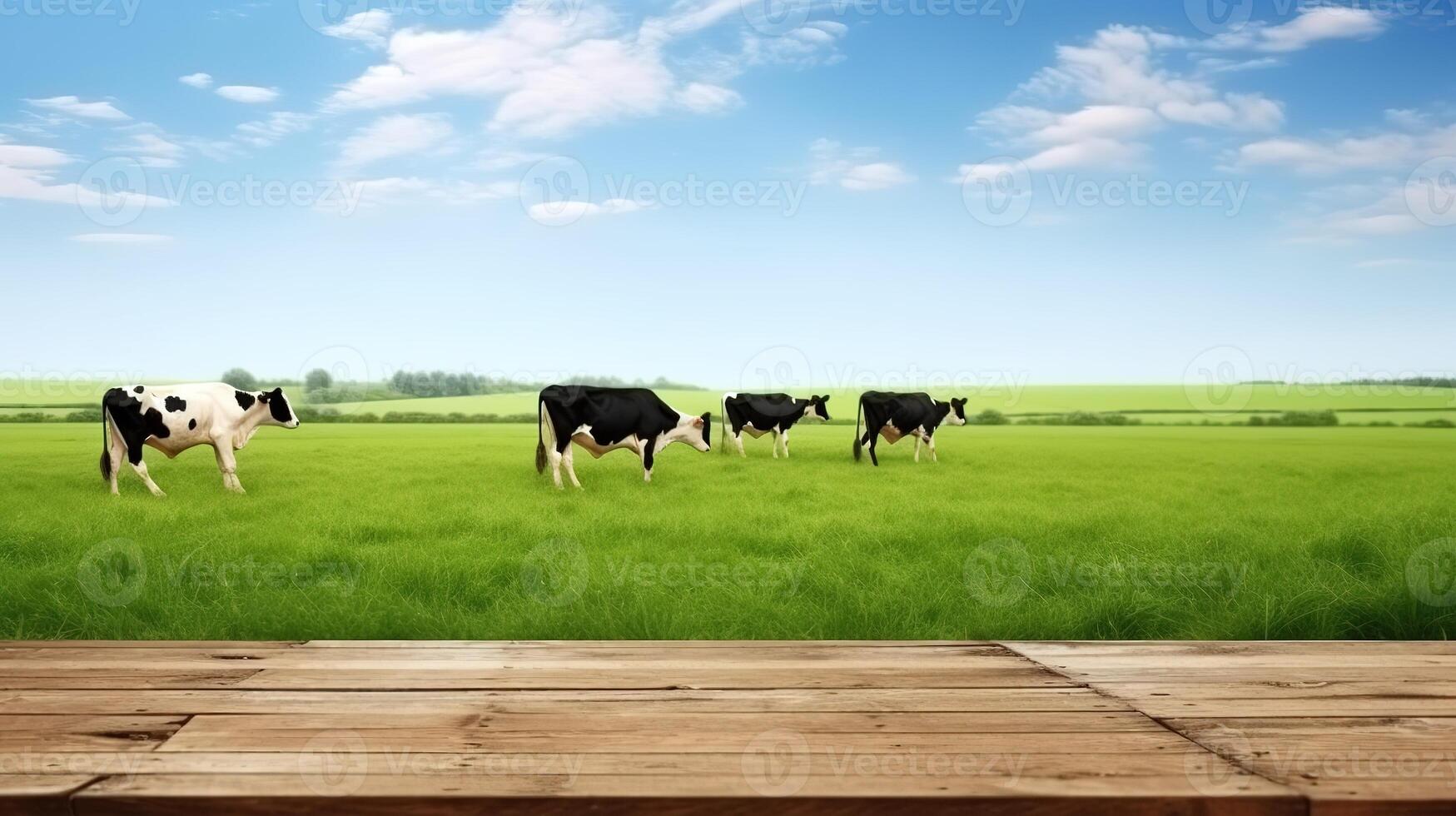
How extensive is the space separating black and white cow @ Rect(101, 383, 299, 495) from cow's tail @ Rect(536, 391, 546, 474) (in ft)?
4.77

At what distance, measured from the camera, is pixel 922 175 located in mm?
6465

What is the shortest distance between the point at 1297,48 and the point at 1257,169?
0.73 m

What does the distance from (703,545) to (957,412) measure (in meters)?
4.15

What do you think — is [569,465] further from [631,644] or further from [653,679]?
[653,679]

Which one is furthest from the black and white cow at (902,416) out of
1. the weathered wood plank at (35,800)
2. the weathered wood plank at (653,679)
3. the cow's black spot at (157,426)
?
the weathered wood plank at (35,800)

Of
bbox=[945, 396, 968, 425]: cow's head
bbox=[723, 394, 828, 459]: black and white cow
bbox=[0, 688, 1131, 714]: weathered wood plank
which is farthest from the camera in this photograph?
bbox=[945, 396, 968, 425]: cow's head

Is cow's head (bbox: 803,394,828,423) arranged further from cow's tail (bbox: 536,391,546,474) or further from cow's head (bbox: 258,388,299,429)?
cow's head (bbox: 258,388,299,429)

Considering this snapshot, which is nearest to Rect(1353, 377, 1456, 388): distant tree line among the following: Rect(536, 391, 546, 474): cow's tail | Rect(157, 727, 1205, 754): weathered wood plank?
Rect(536, 391, 546, 474): cow's tail

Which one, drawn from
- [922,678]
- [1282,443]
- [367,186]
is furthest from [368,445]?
[1282,443]

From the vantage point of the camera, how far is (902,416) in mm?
8312

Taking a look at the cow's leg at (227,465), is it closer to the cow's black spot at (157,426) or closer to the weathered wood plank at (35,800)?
the cow's black spot at (157,426)

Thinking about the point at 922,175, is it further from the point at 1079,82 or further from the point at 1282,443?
the point at 1282,443

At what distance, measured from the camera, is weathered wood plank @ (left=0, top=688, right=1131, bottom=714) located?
2229 mm

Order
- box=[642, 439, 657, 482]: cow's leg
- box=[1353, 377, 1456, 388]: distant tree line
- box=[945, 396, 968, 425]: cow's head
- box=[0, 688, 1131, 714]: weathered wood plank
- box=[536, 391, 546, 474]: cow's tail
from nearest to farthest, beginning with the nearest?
box=[0, 688, 1131, 714]: weathered wood plank, box=[536, 391, 546, 474]: cow's tail, box=[1353, 377, 1456, 388]: distant tree line, box=[642, 439, 657, 482]: cow's leg, box=[945, 396, 968, 425]: cow's head
